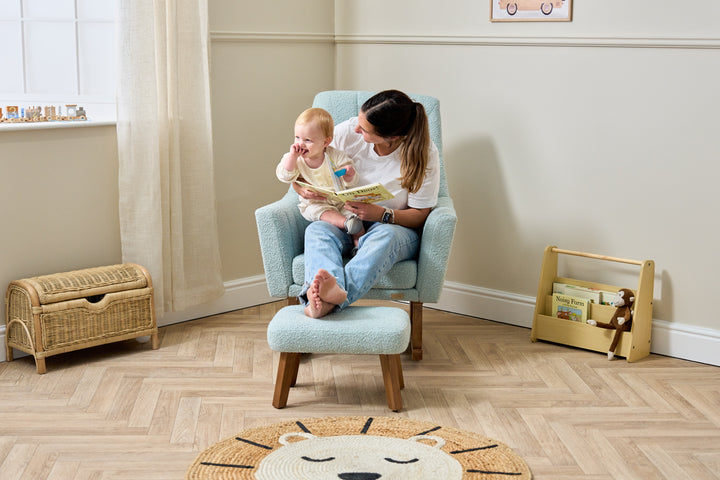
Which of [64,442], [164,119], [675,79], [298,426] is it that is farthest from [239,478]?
[675,79]

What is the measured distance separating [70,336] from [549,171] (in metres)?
1.87

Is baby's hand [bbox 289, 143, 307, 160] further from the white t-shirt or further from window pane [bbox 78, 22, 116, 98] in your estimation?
window pane [bbox 78, 22, 116, 98]

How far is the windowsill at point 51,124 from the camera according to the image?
2.86 m

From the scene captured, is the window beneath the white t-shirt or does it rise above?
above

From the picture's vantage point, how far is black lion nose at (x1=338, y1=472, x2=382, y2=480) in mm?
2109

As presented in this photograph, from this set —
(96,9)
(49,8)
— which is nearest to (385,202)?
(96,9)

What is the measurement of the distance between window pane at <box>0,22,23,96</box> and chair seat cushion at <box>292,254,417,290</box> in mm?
1264

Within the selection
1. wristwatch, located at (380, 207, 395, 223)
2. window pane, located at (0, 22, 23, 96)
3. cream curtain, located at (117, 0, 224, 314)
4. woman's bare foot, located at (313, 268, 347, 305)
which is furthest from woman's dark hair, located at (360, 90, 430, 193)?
window pane, located at (0, 22, 23, 96)

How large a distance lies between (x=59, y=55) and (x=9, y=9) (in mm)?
228

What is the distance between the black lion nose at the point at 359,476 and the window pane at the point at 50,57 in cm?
189

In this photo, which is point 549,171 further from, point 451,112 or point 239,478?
point 239,478

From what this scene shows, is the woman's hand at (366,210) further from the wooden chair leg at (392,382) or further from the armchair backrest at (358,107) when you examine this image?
the wooden chair leg at (392,382)

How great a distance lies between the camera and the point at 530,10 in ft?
10.7

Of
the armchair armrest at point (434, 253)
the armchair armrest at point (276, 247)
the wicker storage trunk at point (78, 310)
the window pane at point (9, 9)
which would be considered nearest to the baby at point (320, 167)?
the armchair armrest at point (276, 247)
